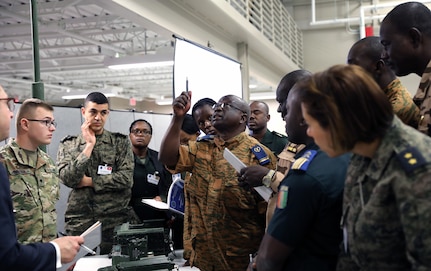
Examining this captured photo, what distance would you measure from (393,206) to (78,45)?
847 centimetres

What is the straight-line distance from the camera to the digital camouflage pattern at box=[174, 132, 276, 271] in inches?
80.0

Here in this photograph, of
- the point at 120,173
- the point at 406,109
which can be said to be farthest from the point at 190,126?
the point at 406,109

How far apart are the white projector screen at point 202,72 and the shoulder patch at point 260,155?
39.6 inches

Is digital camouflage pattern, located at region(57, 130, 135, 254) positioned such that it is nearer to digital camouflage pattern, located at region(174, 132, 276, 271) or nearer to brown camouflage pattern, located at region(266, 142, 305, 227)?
digital camouflage pattern, located at region(174, 132, 276, 271)

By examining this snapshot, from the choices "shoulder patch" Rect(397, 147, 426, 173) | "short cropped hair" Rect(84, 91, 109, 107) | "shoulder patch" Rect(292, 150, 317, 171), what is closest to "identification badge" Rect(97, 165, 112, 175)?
"short cropped hair" Rect(84, 91, 109, 107)

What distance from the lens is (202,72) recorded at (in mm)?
3541

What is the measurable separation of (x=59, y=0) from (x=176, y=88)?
12.2 feet

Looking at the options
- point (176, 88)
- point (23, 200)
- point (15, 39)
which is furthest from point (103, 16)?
point (23, 200)

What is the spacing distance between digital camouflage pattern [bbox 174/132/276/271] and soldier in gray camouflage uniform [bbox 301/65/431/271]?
1.07m

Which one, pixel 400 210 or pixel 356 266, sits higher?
pixel 400 210

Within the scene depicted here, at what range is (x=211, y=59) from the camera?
12.3 ft

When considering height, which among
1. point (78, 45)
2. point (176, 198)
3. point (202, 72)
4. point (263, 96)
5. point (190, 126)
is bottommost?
point (176, 198)

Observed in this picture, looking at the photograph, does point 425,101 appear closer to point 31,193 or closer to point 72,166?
point 31,193

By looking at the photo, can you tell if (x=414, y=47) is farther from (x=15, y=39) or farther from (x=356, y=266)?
(x=15, y=39)
